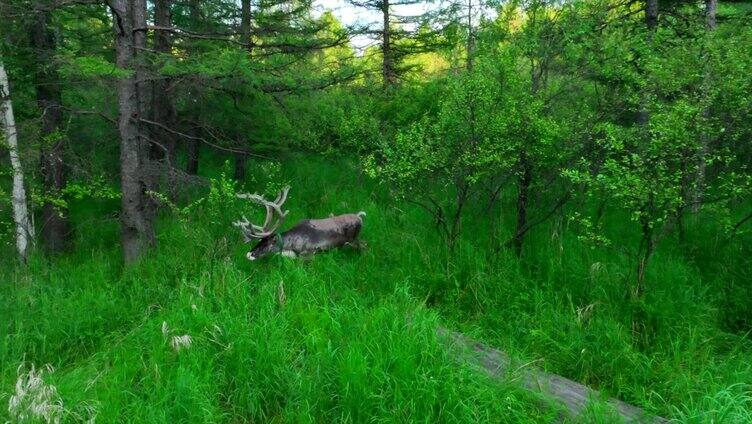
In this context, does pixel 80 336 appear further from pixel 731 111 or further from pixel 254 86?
pixel 731 111

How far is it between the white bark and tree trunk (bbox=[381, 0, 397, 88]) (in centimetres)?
1044

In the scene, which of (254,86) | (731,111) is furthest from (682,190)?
(254,86)

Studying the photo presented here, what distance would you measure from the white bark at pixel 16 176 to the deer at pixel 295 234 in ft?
12.4

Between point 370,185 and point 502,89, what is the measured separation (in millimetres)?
5598

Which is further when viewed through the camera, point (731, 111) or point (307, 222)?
point (307, 222)

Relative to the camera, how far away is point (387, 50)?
16109 mm

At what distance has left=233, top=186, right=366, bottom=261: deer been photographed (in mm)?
7125

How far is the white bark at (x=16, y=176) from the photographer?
25.5 feet

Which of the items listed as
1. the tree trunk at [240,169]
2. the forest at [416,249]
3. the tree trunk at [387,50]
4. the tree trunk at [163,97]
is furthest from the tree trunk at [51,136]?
the tree trunk at [387,50]

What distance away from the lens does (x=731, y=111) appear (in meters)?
5.43

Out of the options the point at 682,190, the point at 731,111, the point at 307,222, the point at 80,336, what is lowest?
the point at 80,336

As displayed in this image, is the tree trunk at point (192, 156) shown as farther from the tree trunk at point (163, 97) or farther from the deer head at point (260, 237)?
the deer head at point (260, 237)

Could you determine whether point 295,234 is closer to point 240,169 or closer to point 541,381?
point 541,381

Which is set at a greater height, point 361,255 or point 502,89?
point 502,89
